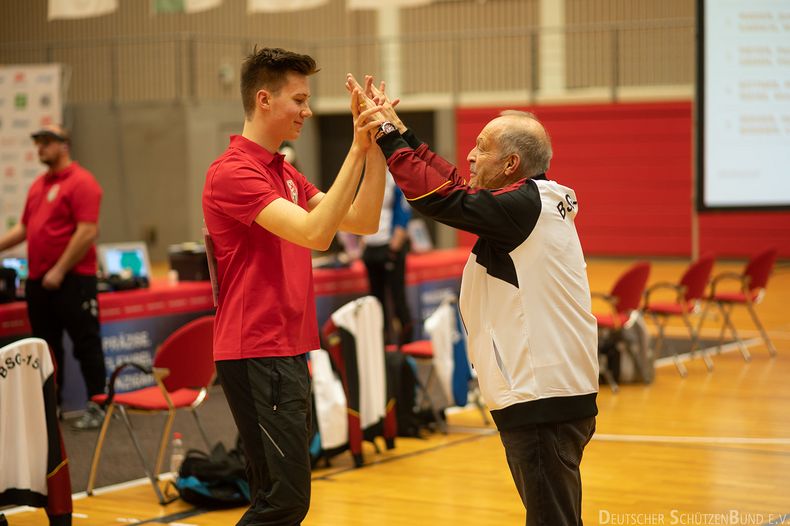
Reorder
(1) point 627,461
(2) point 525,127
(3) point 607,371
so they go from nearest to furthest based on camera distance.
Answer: (2) point 525,127
(1) point 627,461
(3) point 607,371

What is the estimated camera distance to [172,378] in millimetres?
5324

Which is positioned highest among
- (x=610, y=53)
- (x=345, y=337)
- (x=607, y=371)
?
(x=610, y=53)

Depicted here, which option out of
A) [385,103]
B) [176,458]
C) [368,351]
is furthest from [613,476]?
[385,103]

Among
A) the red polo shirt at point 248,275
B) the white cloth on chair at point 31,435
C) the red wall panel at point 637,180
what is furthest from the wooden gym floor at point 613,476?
the red wall panel at point 637,180

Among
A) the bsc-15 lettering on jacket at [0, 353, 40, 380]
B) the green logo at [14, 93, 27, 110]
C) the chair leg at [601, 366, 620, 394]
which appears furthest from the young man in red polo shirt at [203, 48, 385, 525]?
→ the green logo at [14, 93, 27, 110]

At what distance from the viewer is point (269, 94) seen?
3.06 m

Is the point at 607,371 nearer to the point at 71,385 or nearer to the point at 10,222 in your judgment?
the point at 71,385

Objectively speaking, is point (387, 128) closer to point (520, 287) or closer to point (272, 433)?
point (520, 287)

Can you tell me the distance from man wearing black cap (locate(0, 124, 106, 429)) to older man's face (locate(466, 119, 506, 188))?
4107mm

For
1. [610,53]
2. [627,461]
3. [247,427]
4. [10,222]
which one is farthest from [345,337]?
[610,53]

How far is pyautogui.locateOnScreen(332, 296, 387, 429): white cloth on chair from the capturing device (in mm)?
5852

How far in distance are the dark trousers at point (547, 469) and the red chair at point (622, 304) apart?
515 centimetres

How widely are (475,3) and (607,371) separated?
1053 centimetres

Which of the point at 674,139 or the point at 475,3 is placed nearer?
the point at 674,139
